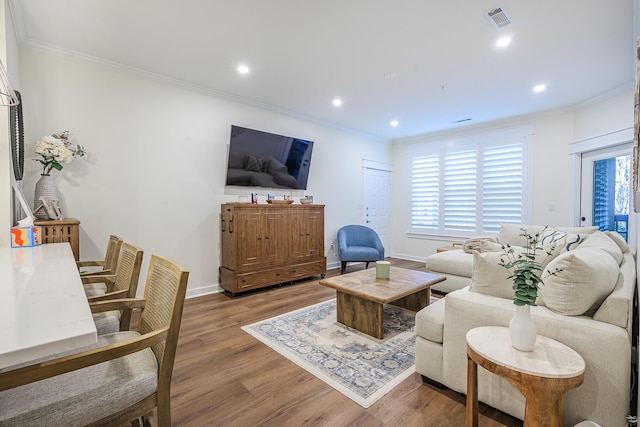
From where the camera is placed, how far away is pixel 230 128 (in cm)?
405

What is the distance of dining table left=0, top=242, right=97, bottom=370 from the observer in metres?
0.63

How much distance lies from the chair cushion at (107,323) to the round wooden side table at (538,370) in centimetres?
187

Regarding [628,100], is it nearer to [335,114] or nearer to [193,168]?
[335,114]

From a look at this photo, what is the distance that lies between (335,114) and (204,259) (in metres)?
3.04

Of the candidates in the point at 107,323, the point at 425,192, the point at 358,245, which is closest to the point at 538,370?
the point at 107,323

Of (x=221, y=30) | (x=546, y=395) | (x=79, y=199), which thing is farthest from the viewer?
(x=79, y=199)

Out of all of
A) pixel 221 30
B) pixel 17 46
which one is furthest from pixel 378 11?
pixel 17 46

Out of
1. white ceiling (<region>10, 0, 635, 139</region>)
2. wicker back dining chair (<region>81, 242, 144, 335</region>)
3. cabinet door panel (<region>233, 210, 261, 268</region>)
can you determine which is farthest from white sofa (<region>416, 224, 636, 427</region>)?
cabinet door panel (<region>233, 210, 261, 268</region>)

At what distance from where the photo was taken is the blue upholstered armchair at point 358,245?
4906mm

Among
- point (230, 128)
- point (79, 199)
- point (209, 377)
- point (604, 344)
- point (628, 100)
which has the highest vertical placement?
point (628, 100)

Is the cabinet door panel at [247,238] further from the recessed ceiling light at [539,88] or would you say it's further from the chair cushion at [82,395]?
the recessed ceiling light at [539,88]

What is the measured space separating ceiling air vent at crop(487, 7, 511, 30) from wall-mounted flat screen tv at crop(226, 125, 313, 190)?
2.90m

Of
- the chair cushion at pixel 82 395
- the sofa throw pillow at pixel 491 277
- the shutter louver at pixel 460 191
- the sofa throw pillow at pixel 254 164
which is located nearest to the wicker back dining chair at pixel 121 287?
the chair cushion at pixel 82 395

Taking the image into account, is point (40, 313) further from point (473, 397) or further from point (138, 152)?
point (138, 152)
